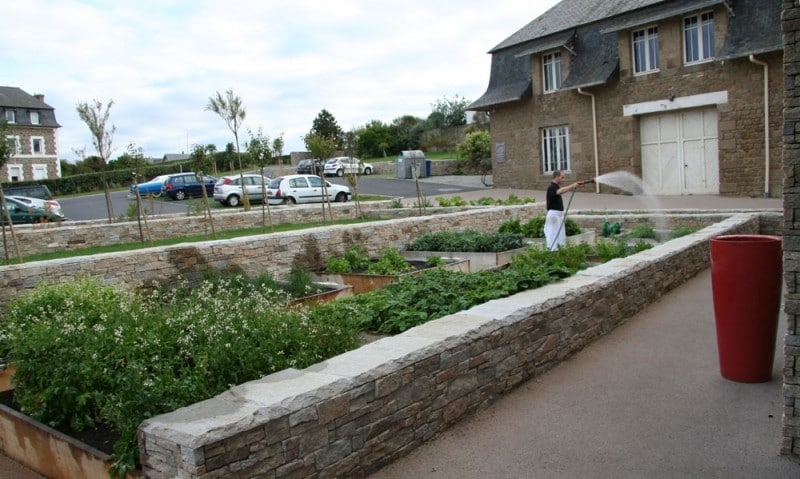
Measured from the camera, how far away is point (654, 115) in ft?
80.5

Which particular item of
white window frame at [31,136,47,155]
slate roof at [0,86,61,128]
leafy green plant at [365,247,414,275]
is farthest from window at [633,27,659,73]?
white window frame at [31,136,47,155]

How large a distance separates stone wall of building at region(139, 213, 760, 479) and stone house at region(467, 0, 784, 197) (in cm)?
1806

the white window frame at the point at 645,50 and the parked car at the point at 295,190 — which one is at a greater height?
the white window frame at the point at 645,50

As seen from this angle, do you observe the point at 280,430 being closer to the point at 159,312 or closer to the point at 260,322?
the point at 260,322

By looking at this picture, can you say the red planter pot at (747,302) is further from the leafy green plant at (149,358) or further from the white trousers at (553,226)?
the white trousers at (553,226)

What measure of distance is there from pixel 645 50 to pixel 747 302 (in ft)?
71.5

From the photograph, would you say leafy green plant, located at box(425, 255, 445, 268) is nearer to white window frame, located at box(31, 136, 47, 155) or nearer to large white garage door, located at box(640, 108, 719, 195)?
large white garage door, located at box(640, 108, 719, 195)

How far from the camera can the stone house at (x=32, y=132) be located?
5403cm

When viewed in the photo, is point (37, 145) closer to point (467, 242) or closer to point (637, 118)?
point (637, 118)

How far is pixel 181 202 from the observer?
33.0 meters

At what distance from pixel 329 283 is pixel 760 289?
21.5 feet

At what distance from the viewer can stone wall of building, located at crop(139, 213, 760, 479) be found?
330 centimetres


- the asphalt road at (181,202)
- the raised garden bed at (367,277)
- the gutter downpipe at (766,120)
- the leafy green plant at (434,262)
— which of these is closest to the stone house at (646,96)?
the gutter downpipe at (766,120)

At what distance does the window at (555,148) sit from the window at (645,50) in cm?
416
